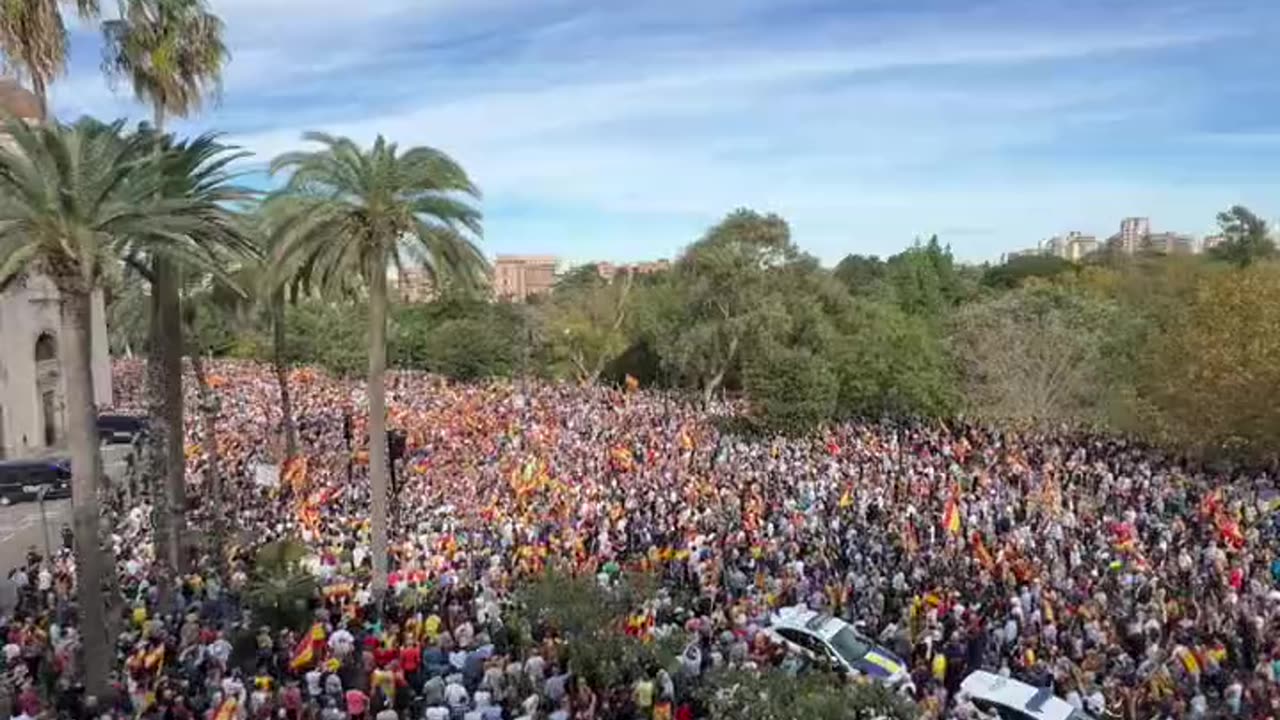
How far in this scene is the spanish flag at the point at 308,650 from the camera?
15641 millimetres

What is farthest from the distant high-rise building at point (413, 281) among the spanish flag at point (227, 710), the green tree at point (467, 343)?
the green tree at point (467, 343)

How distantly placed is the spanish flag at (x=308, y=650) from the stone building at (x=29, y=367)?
28249 mm

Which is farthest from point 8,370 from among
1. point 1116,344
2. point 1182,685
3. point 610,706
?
point 1116,344

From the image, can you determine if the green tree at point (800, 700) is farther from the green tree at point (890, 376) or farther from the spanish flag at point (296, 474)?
the green tree at point (890, 376)

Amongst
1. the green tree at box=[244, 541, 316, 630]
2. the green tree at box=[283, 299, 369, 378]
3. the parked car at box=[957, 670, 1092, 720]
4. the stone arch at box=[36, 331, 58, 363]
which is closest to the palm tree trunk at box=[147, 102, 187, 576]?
the green tree at box=[244, 541, 316, 630]

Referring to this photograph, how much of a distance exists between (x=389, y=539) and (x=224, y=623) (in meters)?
6.76

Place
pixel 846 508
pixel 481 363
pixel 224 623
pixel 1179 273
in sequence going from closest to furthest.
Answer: pixel 224 623, pixel 846 508, pixel 1179 273, pixel 481 363

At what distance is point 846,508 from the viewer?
86.0ft

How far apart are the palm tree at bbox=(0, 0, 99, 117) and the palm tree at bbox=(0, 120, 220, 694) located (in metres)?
1.27

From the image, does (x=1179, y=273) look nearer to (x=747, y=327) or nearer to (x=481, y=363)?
(x=747, y=327)

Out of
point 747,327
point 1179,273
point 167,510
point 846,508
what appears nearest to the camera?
point 167,510

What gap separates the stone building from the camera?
41.1 m

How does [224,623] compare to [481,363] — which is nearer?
[224,623]

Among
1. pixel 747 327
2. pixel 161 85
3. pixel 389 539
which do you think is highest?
pixel 161 85
